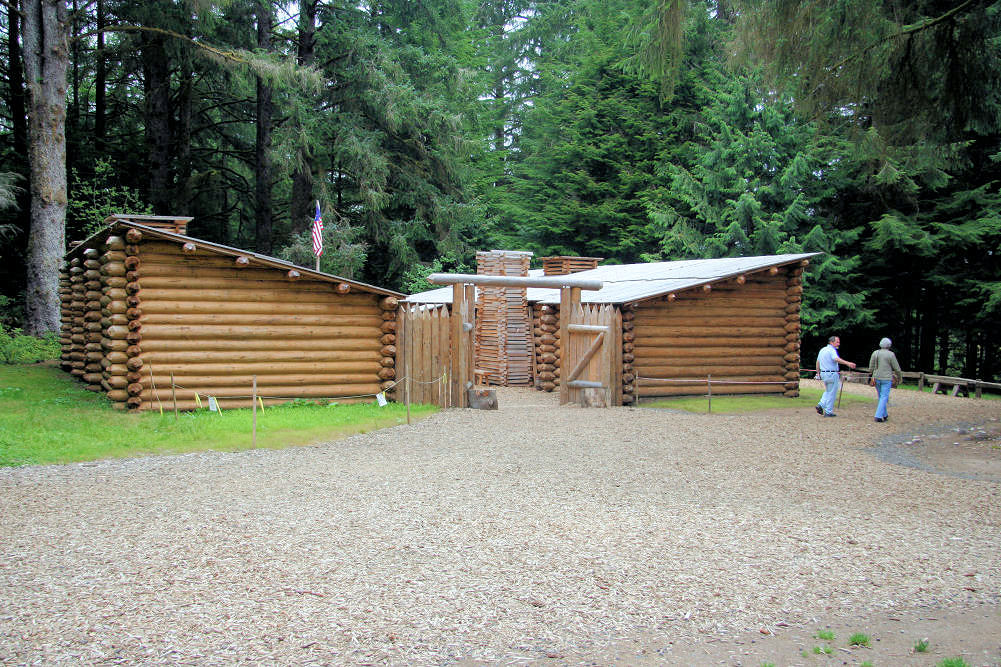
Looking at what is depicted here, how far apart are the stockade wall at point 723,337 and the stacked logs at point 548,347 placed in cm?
385

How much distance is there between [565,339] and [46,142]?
1495cm

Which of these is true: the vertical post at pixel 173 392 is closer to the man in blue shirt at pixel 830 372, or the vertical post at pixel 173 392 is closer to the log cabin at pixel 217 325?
the log cabin at pixel 217 325

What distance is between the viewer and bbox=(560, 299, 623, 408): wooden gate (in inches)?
Result: 707

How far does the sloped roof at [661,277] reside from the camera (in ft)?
61.0

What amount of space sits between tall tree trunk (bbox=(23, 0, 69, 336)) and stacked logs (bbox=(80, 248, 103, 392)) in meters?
4.73

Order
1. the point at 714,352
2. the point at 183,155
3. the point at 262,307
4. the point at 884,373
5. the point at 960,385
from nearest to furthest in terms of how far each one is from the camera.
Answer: the point at 884,373, the point at 262,307, the point at 714,352, the point at 960,385, the point at 183,155

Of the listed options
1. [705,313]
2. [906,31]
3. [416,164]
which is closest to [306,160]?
[416,164]

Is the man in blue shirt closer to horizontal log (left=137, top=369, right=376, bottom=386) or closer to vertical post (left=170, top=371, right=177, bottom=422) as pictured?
horizontal log (left=137, top=369, right=376, bottom=386)

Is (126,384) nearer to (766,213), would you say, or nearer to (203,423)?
(203,423)

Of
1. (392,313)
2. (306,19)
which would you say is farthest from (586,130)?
(392,313)

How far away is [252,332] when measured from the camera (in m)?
15.9

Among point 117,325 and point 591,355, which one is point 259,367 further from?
point 591,355

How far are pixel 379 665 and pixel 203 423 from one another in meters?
9.80

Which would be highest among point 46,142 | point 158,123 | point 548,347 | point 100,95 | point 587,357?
point 100,95
